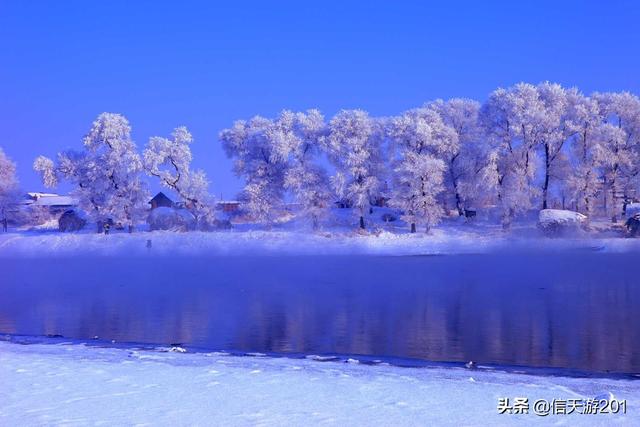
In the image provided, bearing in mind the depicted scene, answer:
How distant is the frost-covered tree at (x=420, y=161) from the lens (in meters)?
61.7

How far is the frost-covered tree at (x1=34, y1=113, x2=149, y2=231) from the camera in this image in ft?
219

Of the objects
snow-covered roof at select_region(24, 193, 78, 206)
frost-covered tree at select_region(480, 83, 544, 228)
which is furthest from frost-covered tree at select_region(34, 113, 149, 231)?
frost-covered tree at select_region(480, 83, 544, 228)

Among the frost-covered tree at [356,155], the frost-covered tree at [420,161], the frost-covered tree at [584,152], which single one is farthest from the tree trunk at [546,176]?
the frost-covered tree at [356,155]

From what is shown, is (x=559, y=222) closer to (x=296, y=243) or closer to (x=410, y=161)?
(x=410, y=161)

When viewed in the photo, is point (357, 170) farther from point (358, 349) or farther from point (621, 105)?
point (358, 349)

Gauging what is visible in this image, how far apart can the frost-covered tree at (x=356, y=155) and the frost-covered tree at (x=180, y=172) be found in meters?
12.7

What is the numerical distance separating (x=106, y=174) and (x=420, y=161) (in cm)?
2902

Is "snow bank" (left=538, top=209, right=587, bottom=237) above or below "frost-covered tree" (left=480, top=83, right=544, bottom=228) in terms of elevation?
below

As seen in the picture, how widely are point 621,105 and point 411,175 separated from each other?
65.8 feet

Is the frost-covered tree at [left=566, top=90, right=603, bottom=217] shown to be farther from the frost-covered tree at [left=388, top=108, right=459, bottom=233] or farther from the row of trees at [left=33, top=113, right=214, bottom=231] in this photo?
the row of trees at [left=33, top=113, right=214, bottom=231]

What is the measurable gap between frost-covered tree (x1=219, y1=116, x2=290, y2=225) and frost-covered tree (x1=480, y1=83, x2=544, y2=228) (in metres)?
19.1

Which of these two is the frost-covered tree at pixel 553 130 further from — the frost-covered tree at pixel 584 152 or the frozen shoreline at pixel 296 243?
the frozen shoreline at pixel 296 243

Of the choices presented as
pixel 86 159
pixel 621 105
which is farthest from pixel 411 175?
pixel 86 159

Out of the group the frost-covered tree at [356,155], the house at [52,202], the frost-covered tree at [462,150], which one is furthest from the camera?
the house at [52,202]
